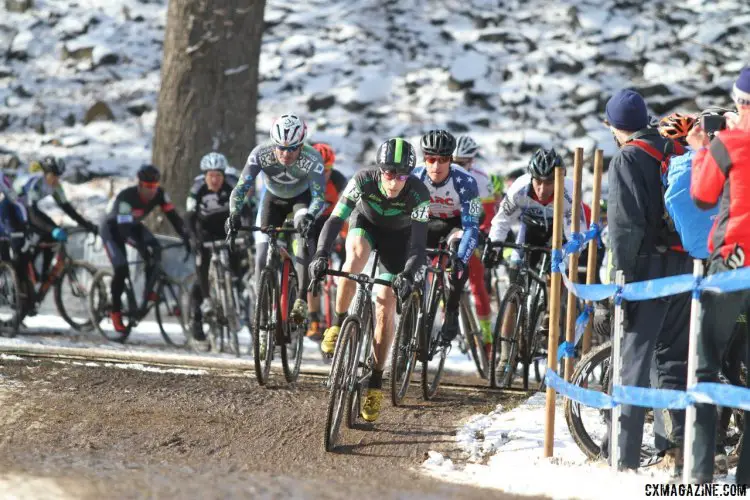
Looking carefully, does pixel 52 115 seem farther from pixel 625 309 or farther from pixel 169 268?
pixel 625 309

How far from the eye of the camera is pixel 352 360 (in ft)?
24.6

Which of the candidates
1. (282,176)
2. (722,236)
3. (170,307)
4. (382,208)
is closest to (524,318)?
(382,208)

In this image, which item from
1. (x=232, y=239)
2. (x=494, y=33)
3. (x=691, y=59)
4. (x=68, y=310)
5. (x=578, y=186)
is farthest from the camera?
(x=494, y=33)

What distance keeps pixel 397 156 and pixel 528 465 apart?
2580 millimetres

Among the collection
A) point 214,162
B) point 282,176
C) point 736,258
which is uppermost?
point 736,258

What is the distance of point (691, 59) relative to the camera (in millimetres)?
19875

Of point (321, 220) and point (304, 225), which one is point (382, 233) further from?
point (321, 220)

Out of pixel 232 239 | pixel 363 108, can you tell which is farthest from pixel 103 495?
pixel 363 108

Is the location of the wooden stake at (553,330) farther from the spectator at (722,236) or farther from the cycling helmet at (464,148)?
the cycling helmet at (464,148)

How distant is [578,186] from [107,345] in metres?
7.38

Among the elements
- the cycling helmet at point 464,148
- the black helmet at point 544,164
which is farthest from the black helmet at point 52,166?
the black helmet at point 544,164

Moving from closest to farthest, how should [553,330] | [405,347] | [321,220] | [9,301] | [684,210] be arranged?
[684,210] < [553,330] < [405,347] < [321,220] < [9,301]

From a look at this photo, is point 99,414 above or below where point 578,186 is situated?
below

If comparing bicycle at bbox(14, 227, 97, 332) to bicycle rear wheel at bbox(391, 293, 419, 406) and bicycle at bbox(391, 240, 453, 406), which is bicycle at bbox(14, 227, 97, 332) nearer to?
bicycle at bbox(391, 240, 453, 406)
